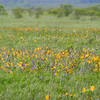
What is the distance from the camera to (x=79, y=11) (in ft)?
143

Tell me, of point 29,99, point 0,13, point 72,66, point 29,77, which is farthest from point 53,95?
point 0,13

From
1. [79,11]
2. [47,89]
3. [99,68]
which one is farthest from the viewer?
[79,11]

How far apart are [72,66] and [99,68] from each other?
90 centimetres

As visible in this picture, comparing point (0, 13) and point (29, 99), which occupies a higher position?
point (0, 13)

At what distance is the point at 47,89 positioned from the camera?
11.2 ft

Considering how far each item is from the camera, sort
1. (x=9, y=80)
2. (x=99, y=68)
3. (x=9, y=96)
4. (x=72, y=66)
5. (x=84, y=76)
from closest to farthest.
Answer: (x=9, y=96), (x=9, y=80), (x=84, y=76), (x=99, y=68), (x=72, y=66)

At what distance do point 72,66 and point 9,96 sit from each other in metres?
2.61

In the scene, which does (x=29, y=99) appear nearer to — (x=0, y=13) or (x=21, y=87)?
(x=21, y=87)

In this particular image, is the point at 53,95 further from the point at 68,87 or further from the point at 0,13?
the point at 0,13

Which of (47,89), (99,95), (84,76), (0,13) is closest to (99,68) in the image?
(84,76)

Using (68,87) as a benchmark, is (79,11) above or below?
above

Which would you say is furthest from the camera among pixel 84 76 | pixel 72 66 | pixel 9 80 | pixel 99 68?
pixel 72 66

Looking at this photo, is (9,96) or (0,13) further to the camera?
(0,13)

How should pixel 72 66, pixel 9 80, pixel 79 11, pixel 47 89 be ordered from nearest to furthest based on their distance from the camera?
pixel 47 89 → pixel 9 80 → pixel 72 66 → pixel 79 11
